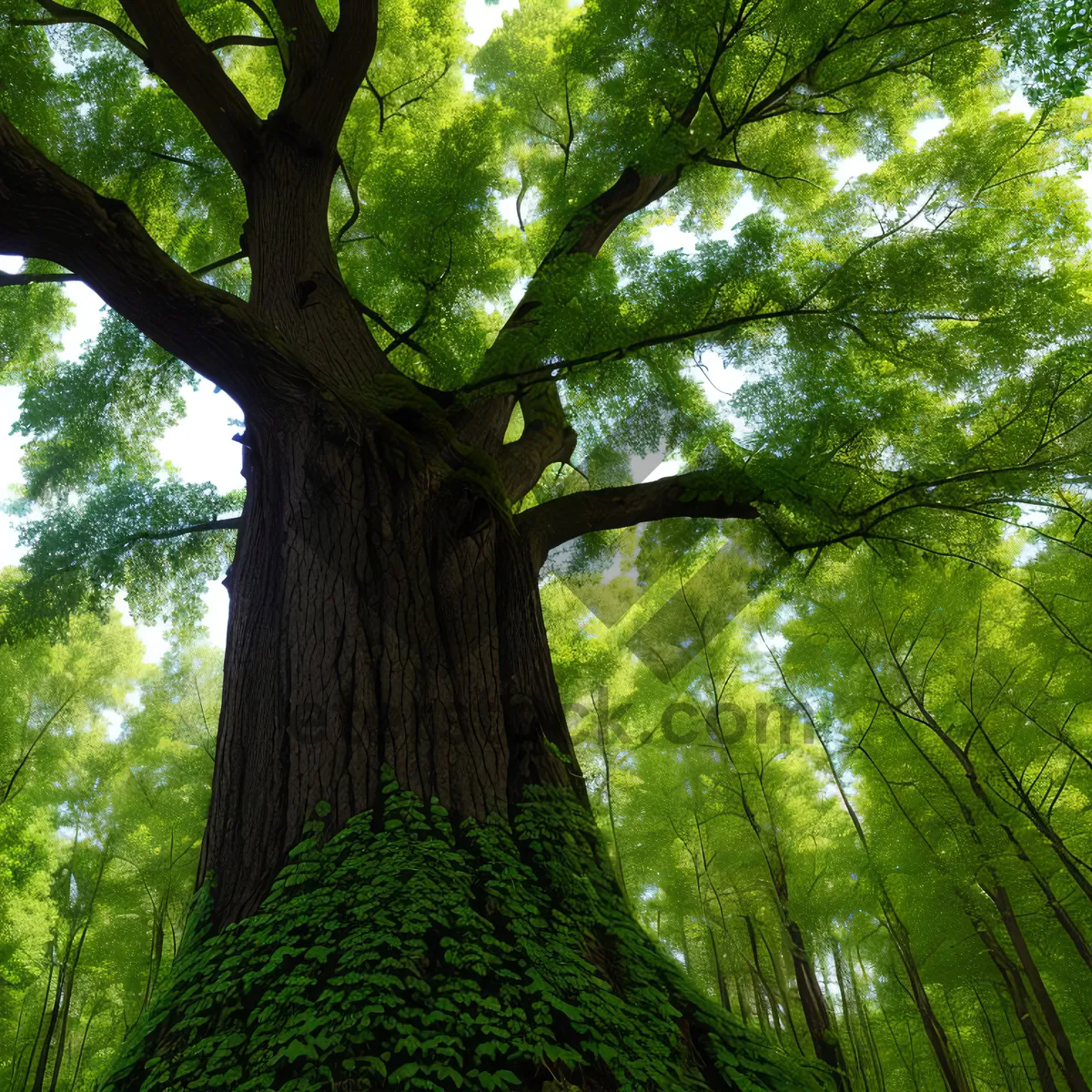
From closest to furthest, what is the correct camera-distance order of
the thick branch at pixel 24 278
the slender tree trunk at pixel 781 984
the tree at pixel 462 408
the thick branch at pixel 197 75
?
the tree at pixel 462 408 → the thick branch at pixel 24 278 → the thick branch at pixel 197 75 → the slender tree trunk at pixel 781 984

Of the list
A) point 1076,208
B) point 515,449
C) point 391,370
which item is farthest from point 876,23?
point 391,370

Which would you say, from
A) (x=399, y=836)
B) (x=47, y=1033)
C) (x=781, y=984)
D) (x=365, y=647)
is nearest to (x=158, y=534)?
(x=365, y=647)

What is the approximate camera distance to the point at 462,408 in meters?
5.05

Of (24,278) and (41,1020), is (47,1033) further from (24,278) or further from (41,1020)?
(24,278)

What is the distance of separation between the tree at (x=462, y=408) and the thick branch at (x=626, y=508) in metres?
0.03

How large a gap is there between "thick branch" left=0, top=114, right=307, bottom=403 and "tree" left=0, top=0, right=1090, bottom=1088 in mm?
22

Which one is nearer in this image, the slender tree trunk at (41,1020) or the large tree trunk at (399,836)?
the large tree trunk at (399,836)

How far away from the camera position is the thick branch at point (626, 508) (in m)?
4.83

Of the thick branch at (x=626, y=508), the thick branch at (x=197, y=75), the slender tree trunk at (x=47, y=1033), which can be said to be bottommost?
the slender tree trunk at (x=47, y=1033)

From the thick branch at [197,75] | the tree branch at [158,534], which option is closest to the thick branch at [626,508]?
the tree branch at [158,534]

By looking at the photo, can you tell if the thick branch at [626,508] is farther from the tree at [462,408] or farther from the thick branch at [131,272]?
the thick branch at [131,272]

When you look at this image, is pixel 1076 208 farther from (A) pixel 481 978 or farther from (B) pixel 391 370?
(A) pixel 481 978

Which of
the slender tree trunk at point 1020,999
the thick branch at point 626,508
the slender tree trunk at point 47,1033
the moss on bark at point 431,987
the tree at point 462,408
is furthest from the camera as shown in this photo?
the slender tree trunk at point 47,1033

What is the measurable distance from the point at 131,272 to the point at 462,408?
2.13m
